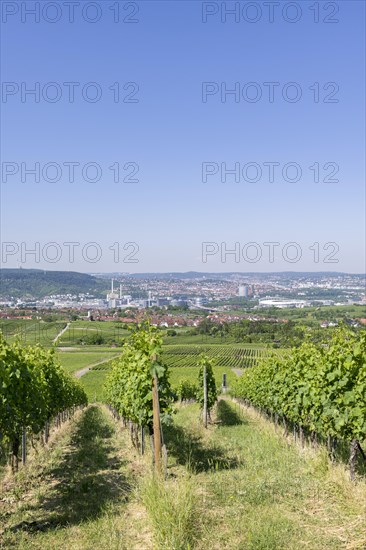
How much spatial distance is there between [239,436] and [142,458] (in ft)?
15.2

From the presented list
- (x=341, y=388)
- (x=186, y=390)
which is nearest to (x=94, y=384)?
(x=186, y=390)

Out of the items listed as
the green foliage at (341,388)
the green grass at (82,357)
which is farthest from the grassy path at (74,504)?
the green grass at (82,357)

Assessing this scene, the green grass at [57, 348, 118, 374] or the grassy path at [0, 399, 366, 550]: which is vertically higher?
the grassy path at [0, 399, 366, 550]

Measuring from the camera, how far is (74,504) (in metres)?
7.44

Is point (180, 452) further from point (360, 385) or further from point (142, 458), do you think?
point (360, 385)

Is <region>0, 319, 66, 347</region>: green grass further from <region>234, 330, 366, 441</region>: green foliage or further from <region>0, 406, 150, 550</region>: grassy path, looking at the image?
<region>234, 330, 366, 441</region>: green foliage

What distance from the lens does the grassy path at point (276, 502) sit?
527cm

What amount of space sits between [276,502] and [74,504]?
11.4 feet

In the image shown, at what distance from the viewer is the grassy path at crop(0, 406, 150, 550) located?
226 inches

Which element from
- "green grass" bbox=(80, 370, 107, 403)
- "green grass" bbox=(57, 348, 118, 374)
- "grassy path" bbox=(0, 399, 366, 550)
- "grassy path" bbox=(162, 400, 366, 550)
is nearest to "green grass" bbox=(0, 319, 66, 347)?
"green grass" bbox=(57, 348, 118, 374)

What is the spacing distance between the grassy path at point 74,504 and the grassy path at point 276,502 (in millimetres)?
1098

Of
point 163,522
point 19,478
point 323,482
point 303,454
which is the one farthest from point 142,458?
point 163,522

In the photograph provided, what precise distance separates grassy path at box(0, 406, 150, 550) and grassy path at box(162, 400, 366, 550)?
3.60ft

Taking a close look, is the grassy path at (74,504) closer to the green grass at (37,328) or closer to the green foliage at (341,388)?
the green foliage at (341,388)
